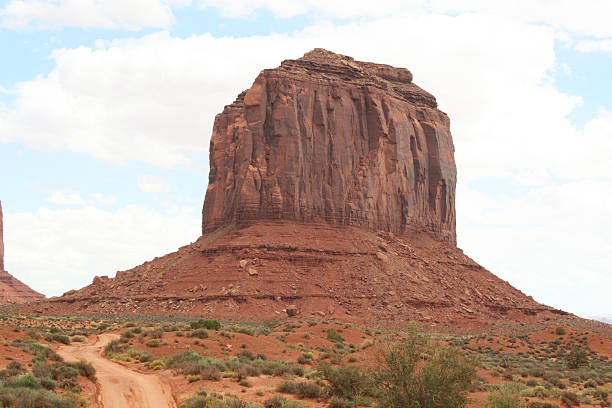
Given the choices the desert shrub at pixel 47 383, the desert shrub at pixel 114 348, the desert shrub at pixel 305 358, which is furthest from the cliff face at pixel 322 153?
the desert shrub at pixel 47 383

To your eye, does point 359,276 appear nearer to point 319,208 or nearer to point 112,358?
point 319,208

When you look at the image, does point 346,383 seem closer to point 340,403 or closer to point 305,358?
point 340,403

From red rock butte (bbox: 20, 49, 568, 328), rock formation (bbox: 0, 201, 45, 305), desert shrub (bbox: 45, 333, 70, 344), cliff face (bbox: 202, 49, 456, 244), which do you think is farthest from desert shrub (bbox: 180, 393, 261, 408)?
rock formation (bbox: 0, 201, 45, 305)

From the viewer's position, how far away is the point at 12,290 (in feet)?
424

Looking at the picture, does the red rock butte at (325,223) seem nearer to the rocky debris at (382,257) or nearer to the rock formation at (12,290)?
the rocky debris at (382,257)

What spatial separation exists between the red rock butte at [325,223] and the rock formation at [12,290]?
5455cm

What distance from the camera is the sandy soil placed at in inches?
835

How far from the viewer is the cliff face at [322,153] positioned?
77125mm

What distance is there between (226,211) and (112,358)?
168ft

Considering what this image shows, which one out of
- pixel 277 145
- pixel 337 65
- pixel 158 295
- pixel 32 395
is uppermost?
pixel 337 65

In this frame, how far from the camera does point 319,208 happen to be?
77812 millimetres

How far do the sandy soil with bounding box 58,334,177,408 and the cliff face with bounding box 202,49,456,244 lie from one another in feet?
158

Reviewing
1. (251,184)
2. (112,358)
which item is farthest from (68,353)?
(251,184)

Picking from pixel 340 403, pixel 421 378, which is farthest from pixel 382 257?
pixel 421 378
